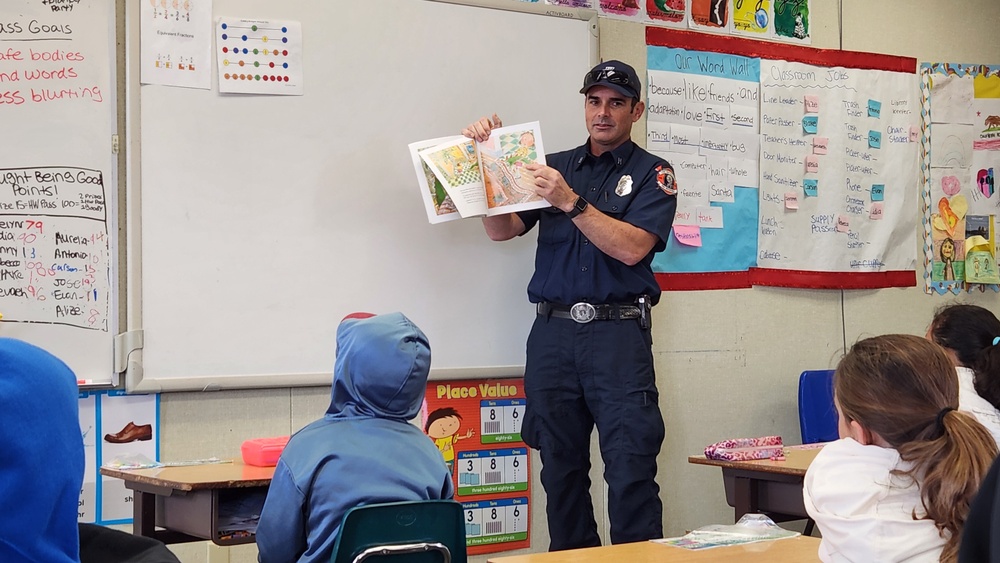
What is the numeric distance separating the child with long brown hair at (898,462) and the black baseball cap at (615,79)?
1.81 m

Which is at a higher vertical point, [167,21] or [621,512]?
[167,21]

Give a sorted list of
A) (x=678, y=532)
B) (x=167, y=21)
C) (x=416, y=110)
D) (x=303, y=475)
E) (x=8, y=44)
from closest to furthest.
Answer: (x=303, y=475) < (x=8, y=44) < (x=167, y=21) < (x=416, y=110) < (x=678, y=532)

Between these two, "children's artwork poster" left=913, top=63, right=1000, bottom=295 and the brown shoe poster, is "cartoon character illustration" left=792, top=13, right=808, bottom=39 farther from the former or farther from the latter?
the brown shoe poster

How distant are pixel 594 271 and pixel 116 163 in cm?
158

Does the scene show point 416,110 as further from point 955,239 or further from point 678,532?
point 955,239

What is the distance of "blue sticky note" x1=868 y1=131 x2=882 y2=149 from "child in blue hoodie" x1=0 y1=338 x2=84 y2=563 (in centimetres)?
436

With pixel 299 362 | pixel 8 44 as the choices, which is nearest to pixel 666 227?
pixel 299 362

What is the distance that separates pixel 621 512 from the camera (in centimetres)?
330

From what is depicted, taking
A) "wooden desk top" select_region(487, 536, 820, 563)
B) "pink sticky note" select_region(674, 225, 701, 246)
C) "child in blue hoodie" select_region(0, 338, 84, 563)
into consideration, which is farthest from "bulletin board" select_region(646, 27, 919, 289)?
"child in blue hoodie" select_region(0, 338, 84, 563)

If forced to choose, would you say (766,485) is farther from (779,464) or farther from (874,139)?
(874,139)

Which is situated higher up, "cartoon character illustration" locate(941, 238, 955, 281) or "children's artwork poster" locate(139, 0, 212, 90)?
"children's artwork poster" locate(139, 0, 212, 90)

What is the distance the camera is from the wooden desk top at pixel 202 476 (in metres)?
2.40

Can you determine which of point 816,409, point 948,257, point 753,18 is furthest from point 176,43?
point 948,257

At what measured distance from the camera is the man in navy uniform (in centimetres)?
329
